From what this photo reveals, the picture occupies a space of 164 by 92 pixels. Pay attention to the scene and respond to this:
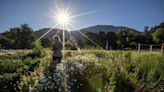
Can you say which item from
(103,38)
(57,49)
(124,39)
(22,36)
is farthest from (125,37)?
(57,49)

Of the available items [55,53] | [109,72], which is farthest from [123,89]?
[55,53]

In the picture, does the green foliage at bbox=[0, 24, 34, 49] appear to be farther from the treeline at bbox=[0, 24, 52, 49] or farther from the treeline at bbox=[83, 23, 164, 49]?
the treeline at bbox=[83, 23, 164, 49]

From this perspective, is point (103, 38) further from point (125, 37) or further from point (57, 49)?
point (57, 49)

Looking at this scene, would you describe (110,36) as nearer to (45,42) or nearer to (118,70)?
(45,42)

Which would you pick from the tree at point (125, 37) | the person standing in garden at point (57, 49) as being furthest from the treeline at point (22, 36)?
the person standing in garden at point (57, 49)

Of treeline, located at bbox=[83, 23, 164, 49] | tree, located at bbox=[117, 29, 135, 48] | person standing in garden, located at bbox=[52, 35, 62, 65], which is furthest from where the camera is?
tree, located at bbox=[117, 29, 135, 48]

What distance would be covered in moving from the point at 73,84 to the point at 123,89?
1.27m

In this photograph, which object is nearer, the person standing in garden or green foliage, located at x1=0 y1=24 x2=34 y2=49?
the person standing in garden

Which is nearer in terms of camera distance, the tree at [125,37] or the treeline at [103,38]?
the treeline at [103,38]

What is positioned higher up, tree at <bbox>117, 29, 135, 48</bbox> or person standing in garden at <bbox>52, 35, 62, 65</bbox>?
tree at <bbox>117, 29, 135, 48</bbox>

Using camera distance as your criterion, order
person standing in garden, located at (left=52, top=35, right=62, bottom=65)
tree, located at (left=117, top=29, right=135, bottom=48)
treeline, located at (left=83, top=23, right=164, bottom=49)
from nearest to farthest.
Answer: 1. person standing in garden, located at (left=52, top=35, right=62, bottom=65)
2. treeline, located at (left=83, top=23, right=164, bottom=49)
3. tree, located at (left=117, top=29, right=135, bottom=48)

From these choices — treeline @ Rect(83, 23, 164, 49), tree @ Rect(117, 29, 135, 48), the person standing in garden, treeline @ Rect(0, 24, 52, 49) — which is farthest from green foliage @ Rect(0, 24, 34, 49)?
the person standing in garden

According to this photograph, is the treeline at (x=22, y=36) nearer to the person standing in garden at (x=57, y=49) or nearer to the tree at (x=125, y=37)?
the tree at (x=125, y=37)

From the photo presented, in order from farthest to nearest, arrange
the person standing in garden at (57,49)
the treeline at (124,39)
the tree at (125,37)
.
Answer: the tree at (125,37)
the treeline at (124,39)
the person standing in garden at (57,49)
